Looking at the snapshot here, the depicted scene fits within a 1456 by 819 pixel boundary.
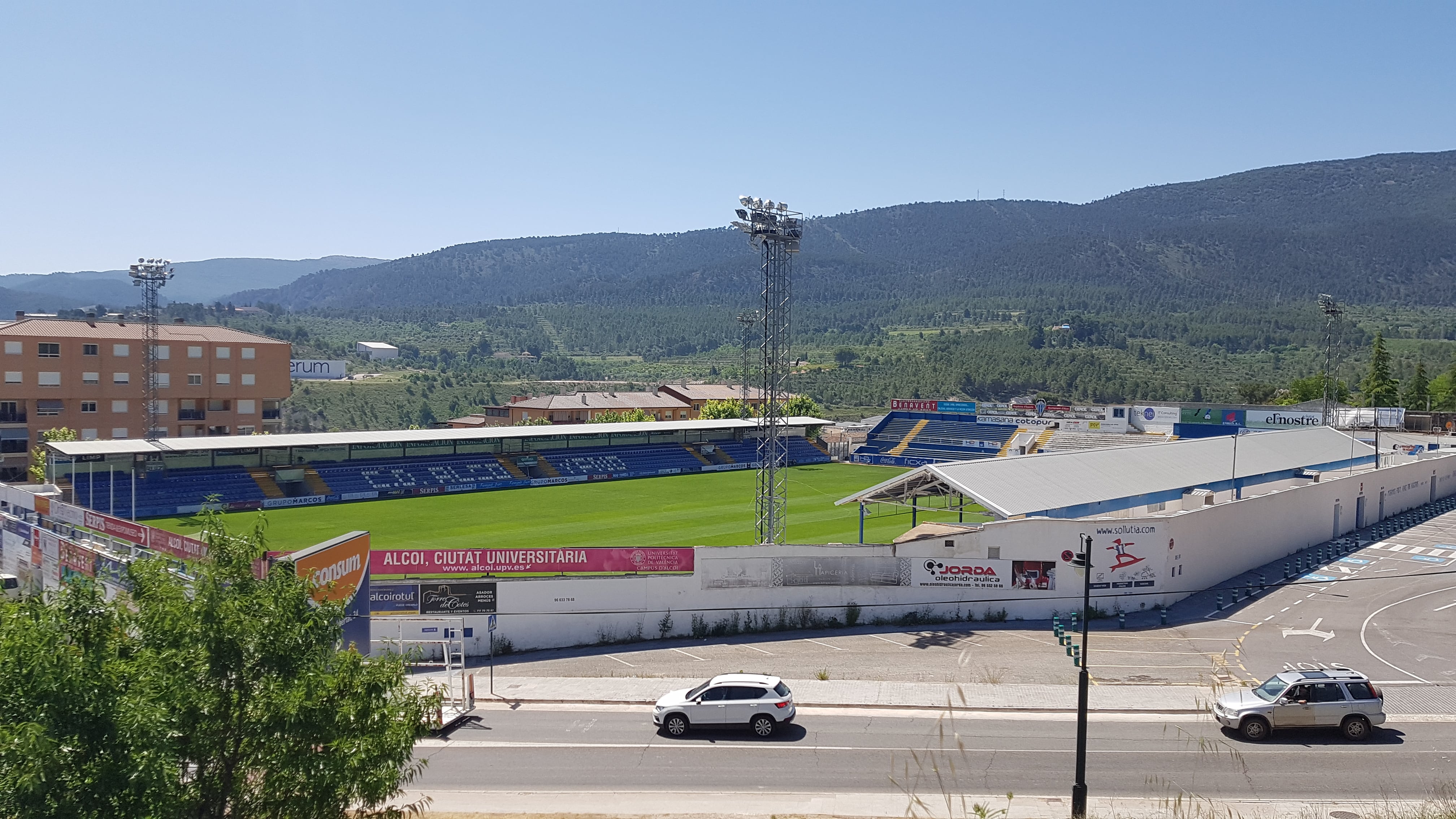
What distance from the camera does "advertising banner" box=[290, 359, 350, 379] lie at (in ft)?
388

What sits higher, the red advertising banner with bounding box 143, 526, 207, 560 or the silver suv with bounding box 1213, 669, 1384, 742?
the red advertising banner with bounding box 143, 526, 207, 560

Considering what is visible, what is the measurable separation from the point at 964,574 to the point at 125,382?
6483 centimetres

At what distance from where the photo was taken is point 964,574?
31.4 metres

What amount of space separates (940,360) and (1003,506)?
468 feet

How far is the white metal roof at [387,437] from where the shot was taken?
52500 mm

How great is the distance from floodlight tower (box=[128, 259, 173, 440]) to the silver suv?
61619mm

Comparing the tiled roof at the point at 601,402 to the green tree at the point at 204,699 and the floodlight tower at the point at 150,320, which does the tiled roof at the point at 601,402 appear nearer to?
the floodlight tower at the point at 150,320

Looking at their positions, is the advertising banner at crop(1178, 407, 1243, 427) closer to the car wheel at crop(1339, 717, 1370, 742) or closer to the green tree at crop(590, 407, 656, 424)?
the green tree at crop(590, 407, 656, 424)

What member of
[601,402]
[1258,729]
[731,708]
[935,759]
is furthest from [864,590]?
[601,402]

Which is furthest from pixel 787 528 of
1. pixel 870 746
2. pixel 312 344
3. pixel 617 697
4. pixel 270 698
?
pixel 312 344

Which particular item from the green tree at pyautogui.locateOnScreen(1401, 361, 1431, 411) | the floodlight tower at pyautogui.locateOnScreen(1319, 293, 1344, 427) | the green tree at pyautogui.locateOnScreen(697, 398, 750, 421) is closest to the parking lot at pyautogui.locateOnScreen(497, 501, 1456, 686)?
the floodlight tower at pyautogui.locateOnScreen(1319, 293, 1344, 427)

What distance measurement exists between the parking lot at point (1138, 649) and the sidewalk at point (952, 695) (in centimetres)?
66

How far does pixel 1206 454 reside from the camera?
50.6 meters

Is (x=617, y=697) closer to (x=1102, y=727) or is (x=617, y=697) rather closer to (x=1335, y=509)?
(x=1102, y=727)
